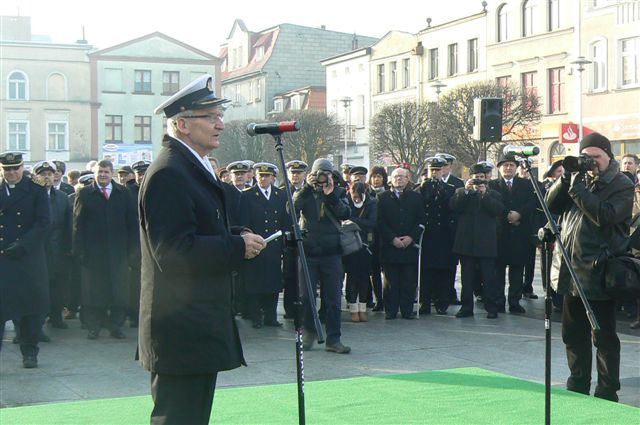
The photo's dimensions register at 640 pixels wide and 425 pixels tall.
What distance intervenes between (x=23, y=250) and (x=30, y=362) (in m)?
1.07

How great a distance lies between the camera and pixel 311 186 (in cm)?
1089

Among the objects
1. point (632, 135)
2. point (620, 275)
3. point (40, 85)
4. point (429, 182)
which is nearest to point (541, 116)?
point (632, 135)

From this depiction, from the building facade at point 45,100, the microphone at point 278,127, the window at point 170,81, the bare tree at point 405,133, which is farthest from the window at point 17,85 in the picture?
the microphone at point 278,127

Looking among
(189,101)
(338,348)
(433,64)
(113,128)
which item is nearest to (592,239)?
(338,348)

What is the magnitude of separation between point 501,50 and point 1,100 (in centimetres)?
3564

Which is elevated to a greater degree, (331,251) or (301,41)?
(301,41)

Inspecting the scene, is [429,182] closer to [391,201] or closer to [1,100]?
[391,201]

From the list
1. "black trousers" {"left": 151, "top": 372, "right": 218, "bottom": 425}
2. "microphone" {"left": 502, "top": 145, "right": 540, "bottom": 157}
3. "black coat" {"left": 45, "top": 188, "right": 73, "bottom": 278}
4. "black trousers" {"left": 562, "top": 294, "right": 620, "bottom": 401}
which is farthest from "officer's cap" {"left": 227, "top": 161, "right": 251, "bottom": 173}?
"black trousers" {"left": 151, "top": 372, "right": 218, "bottom": 425}

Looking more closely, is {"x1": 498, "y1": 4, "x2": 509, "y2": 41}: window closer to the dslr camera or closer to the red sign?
the red sign

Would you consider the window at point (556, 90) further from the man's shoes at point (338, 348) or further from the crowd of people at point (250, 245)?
the man's shoes at point (338, 348)

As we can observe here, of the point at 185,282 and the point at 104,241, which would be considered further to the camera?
the point at 104,241

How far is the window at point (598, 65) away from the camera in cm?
3947

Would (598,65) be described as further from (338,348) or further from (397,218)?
(338,348)

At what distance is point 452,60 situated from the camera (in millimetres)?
50438
